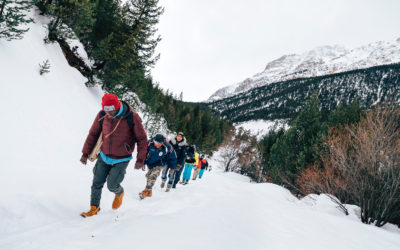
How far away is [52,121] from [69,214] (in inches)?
197

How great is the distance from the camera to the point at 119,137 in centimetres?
350

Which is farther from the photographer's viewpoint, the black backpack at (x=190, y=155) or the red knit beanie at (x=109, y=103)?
the black backpack at (x=190, y=155)

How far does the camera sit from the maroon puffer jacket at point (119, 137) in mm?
3473

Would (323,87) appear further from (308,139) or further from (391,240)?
(391,240)

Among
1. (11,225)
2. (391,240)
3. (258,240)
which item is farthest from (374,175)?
(11,225)

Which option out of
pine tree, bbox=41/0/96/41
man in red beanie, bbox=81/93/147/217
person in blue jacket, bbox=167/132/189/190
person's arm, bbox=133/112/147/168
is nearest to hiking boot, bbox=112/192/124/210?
man in red beanie, bbox=81/93/147/217

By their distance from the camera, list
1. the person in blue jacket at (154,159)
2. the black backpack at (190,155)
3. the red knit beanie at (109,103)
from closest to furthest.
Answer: the red knit beanie at (109,103) → the person in blue jacket at (154,159) → the black backpack at (190,155)

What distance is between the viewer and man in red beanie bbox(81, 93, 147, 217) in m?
3.46

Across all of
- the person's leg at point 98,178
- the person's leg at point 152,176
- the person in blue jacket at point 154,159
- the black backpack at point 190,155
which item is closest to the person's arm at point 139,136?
the person's leg at point 98,178

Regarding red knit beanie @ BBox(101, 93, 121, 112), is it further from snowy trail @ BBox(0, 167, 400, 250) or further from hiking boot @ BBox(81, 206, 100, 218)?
hiking boot @ BBox(81, 206, 100, 218)

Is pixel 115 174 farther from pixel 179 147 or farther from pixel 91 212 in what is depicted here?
pixel 179 147

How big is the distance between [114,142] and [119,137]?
0.12m

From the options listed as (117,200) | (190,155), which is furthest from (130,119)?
(190,155)

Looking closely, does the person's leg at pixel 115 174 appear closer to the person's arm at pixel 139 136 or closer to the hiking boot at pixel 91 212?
the person's arm at pixel 139 136
